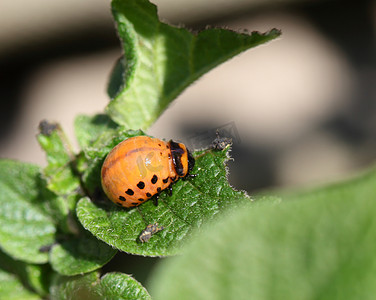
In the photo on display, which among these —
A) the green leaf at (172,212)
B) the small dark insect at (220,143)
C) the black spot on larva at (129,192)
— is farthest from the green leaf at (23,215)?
the small dark insect at (220,143)

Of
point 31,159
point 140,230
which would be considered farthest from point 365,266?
point 31,159

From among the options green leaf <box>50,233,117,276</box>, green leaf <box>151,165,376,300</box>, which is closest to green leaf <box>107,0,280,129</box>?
green leaf <box>50,233,117,276</box>

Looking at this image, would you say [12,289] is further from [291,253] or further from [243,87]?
Result: [243,87]

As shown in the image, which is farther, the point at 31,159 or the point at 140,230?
the point at 31,159

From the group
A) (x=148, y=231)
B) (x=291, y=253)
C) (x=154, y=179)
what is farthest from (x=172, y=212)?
(x=291, y=253)

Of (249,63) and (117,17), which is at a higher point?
(117,17)

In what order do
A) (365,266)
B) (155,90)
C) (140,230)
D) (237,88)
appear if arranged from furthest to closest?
(237,88) < (155,90) < (140,230) < (365,266)

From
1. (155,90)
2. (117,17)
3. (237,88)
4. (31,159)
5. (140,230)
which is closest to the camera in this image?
(140,230)

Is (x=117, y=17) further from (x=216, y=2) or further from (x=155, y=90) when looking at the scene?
(x=216, y=2)

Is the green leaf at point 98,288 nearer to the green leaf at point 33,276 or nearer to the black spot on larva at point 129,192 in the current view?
the green leaf at point 33,276
